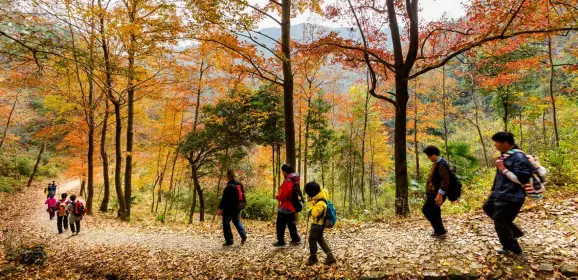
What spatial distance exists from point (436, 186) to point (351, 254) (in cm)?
207

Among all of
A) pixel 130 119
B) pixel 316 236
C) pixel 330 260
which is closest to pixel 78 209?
pixel 130 119

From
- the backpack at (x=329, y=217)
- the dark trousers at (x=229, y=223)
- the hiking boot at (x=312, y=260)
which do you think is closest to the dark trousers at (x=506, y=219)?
the backpack at (x=329, y=217)

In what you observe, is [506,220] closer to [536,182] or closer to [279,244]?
[536,182]

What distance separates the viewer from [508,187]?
4.23m

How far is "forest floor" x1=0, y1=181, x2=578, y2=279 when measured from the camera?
4504 millimetres

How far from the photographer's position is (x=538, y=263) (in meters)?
4.29

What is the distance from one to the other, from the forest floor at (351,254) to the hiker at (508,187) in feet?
1.23

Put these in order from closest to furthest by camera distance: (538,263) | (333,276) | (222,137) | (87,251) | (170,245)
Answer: (538,263), (333,276), (170,245), (87,251), (222,137)

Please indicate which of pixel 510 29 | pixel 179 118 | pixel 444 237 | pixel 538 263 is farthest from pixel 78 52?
pixel 179 118

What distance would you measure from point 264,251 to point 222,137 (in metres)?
12.0

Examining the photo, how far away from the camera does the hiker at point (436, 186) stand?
16.8 ft

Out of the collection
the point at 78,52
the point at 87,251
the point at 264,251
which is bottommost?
the point at 87,251

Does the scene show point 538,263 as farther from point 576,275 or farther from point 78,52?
point 78,52

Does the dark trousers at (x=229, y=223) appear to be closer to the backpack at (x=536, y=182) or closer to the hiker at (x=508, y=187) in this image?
the hiker at (x=508, y=187)
